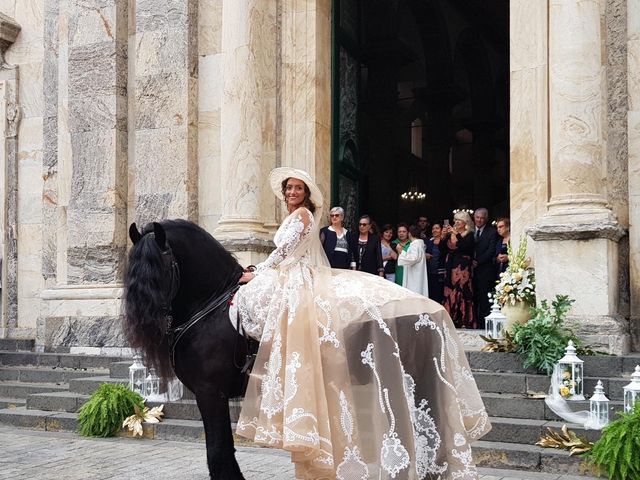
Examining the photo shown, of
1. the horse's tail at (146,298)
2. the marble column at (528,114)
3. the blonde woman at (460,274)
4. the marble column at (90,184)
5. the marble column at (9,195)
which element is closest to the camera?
the horse's tail at (146,298)

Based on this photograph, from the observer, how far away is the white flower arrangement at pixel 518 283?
29.2ft

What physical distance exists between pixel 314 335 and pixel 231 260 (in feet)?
3.19

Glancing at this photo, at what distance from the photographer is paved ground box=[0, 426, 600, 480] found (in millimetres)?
6848

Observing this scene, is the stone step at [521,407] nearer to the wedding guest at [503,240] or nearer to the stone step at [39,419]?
the wedding guest at [503,240]

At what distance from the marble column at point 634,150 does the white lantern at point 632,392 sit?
2.03 metres

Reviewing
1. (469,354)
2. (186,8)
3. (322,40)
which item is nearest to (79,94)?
(186,8)

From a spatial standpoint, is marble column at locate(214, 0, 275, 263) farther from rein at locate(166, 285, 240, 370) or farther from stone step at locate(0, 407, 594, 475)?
rein at locate(166, 285, 240, 370)

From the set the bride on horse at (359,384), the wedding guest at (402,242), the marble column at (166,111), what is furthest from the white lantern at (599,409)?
the marble column at (166,111)

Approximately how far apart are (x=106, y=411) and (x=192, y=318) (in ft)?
12.3

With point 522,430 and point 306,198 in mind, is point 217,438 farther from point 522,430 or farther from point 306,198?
point 522,430

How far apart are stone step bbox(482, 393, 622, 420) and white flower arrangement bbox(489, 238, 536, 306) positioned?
1.46m

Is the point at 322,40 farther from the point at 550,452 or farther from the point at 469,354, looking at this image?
the point at 550,452

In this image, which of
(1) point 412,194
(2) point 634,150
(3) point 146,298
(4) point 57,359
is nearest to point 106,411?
(4) point 57,359

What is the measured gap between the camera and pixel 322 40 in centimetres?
1186
